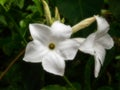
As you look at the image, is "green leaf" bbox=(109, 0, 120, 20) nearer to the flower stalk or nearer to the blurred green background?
the blurred green background

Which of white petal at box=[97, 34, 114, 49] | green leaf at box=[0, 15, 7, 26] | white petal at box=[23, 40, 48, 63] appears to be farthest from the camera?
green leaf at box=[0, 15, 7, 26]

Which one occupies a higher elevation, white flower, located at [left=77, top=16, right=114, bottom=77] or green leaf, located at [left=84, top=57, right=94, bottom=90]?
white flower, located at [left=77, top=16, right=114, bottom=77]

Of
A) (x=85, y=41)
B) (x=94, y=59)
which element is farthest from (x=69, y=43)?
(x=94, y=59)

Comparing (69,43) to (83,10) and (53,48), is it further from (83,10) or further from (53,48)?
(83,10)

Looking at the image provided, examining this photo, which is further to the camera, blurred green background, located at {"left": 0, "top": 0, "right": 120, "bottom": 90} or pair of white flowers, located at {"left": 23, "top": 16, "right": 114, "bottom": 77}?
blurred green background, located at {"left": 0, "top": 0, "right": 120, "bottom": 90}

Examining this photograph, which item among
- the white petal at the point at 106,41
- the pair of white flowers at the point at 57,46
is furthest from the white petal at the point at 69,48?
the white petal at the point at 106,41

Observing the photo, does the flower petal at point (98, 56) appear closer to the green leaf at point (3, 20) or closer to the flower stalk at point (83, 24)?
the flower stalk at point (83, 24)

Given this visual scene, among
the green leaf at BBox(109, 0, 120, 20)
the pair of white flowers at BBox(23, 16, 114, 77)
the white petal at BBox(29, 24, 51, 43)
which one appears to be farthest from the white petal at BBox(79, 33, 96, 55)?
the green leaf at BBox(109, 0, 120, 20)

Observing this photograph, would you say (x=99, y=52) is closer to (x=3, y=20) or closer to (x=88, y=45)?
(x=88, y=45)
